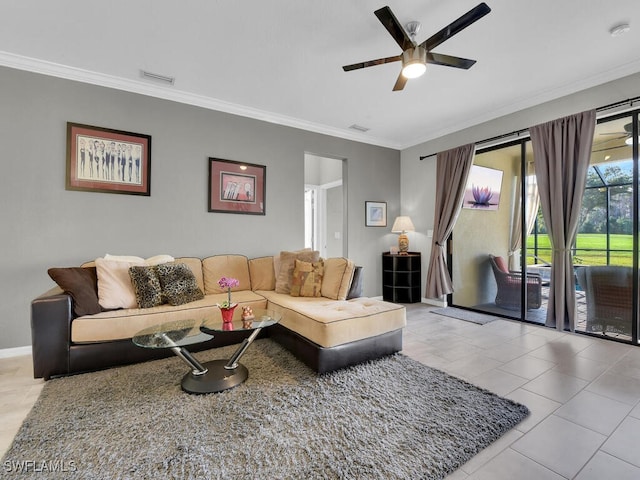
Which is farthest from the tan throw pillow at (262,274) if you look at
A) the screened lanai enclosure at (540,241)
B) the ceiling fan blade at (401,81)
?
the screened lanai enclosure at (540,241)

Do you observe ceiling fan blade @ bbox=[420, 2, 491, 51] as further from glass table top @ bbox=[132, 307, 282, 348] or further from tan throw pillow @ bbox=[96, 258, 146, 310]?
tan throw pillow @ bbox=[96, 258, 146, 310]

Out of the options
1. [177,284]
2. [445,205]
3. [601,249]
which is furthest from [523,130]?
[177,284]

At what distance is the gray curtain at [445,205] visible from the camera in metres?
4.31

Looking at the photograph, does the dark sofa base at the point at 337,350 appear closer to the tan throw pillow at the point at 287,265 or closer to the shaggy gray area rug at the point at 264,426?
the shaggy gray area rug at the point at 264,426

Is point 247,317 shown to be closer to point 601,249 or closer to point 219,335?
point 219,335

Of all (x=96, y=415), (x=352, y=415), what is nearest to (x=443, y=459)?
(x=352, y=415)

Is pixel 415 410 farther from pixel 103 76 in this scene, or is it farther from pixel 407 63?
pixel 103 76

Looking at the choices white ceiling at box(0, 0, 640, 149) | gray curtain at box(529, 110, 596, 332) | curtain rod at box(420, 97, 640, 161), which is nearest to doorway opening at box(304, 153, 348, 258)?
curtain rod at box(420, 97, 640, 161)

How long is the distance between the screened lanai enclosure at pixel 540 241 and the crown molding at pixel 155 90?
2.36 m

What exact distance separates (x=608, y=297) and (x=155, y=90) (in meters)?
5.50

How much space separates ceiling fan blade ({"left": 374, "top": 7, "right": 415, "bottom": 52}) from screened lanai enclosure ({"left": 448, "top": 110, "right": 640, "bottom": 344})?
2533 mm
